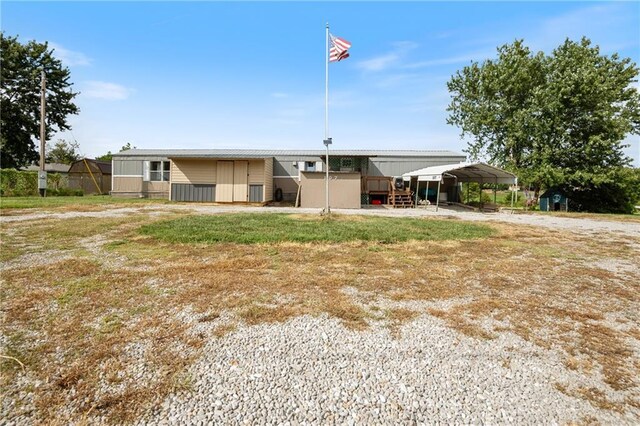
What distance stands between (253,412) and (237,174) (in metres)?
18.2

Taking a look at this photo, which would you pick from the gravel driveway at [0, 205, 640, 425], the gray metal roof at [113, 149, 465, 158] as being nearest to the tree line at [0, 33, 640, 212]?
the gray metal roof at [113, 149, 465, 158]

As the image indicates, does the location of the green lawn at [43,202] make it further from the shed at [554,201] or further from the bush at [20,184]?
the shed at [554,201]

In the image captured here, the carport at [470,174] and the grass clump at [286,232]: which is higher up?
the carport at [470,174]

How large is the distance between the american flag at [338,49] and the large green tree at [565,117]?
612 inches

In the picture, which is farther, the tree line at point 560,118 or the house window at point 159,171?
the house window at point 159,171

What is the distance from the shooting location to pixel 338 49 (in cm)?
1238

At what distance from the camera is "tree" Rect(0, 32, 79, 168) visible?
1094 inches

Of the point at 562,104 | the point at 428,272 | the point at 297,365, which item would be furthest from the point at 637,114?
the point at 297,365

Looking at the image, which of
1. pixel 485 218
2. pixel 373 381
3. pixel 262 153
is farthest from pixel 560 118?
pixel 373 381

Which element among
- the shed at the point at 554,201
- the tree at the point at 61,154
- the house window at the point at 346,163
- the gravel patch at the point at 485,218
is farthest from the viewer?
the tree at the point at 61,154

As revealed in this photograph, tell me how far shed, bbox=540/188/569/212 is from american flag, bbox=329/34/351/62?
16.8 m

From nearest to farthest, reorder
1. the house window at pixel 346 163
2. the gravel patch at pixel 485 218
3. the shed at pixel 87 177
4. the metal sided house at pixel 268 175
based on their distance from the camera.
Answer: the gravel patch at pixel 485 218, the metal sided house at pixel 268 175, the house window at pixel 346 163, the shed at pixel 87 177

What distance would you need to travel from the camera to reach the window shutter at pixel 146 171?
22812mm

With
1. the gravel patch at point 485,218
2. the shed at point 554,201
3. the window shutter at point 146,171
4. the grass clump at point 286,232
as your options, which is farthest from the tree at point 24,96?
the shed at point 554,201
